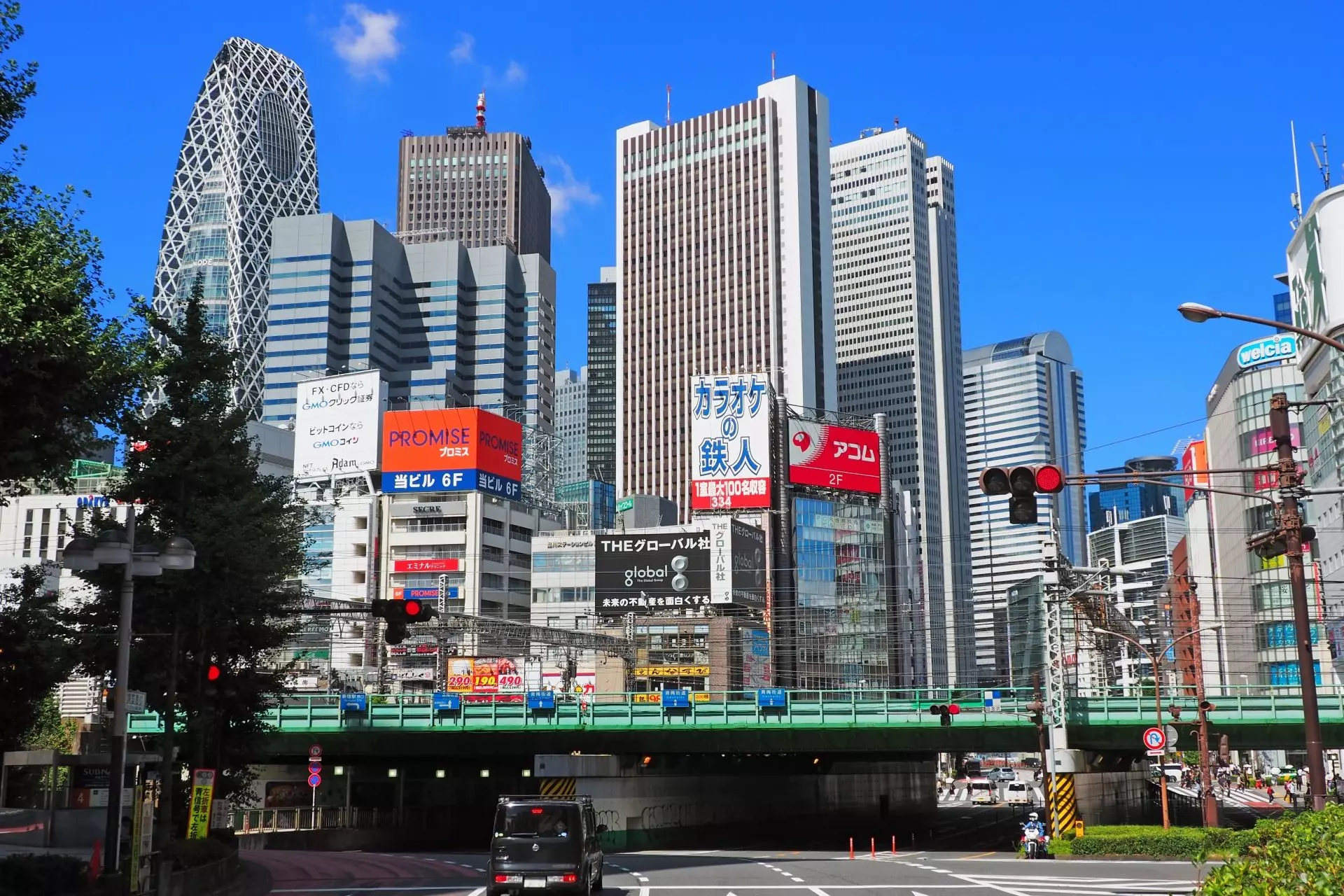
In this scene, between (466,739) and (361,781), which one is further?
(361,781)

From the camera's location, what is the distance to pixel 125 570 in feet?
81.8

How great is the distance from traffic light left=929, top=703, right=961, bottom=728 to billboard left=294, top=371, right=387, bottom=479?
3485 inches

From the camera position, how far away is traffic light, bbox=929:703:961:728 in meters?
54.3

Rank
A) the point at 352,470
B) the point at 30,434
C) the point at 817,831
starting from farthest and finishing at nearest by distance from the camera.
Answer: the point at 352,470 → the point at 817,831 → the point at 30,434

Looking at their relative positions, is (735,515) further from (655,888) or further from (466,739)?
(655,888)

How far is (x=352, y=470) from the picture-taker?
440 ft

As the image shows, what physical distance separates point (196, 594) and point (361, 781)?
46.9 meters

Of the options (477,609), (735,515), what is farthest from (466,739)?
(735,515)

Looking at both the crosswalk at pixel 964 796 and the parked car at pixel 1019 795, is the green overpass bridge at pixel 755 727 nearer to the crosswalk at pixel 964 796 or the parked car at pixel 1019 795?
the crosswalk at pixel 964 796

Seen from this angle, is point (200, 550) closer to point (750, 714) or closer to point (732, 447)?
point (750, 714)

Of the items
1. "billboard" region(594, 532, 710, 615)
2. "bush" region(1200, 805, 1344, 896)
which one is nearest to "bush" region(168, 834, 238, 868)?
"bush" region(1200, 805, 1344, 896)

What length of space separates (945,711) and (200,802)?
31.1 metres

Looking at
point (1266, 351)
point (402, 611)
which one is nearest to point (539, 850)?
point (402, 611)

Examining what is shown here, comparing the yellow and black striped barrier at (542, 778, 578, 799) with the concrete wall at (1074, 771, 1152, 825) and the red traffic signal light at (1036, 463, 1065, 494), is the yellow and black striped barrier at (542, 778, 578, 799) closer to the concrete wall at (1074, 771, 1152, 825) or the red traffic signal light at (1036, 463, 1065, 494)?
the concrete wall at (1074, 771, 1152, 825)
